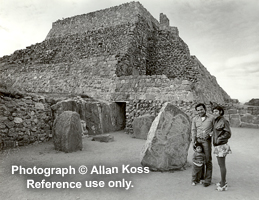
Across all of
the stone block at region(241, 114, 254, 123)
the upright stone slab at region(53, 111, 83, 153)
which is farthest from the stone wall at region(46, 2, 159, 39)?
the upright stone slab at region(53, 111, 83, 153)

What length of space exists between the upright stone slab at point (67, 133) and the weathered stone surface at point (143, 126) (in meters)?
3.09

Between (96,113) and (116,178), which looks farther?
(96,113)

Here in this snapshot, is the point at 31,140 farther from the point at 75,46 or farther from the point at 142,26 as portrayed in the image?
the point at 142,26

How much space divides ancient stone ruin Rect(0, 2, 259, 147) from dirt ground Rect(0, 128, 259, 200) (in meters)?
1.58

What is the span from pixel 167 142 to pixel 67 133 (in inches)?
129

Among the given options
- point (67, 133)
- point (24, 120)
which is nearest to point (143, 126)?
point (67, 133)

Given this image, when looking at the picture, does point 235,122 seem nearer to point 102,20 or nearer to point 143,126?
point 143,126

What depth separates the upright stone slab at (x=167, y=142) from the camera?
4.62 meters

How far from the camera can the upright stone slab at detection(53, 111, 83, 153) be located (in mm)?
6309

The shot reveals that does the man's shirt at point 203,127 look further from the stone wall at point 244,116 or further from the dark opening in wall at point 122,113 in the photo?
the stone wall at point 244,116

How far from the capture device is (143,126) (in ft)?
29.0

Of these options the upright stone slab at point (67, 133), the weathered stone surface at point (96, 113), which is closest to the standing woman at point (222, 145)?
the upright stone slab at point (67, 133)

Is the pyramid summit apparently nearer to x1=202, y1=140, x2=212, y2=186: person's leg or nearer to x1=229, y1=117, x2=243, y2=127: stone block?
x1=229, y1=117, x2=243, y2=127: stone block

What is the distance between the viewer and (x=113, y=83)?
A: 11.3 meters
